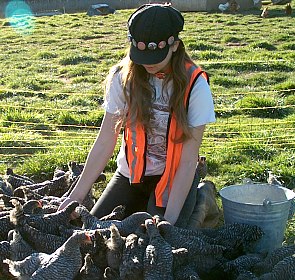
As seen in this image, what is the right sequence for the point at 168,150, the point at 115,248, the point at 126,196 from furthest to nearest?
the point at 126,196 → the point at 168,150 → the point at 115,248

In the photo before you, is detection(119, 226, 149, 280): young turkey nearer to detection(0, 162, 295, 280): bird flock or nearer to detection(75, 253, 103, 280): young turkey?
detection(0, 162, 295, 280): bird flock

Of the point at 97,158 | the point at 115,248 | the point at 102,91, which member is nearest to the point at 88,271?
the point at 115,248

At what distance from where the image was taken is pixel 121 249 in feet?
10.7

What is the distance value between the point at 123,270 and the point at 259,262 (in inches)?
30.1

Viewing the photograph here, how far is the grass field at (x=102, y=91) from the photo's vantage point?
5.74 meters

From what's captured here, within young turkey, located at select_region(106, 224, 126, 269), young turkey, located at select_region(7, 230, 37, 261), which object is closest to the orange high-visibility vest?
young turkey, located at select_region(106, 224, 126, 269)

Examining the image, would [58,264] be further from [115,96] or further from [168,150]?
[115,96]

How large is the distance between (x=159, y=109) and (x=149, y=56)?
1.44 feet

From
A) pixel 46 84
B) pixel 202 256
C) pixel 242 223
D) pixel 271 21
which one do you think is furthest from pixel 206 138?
pixel 271 21

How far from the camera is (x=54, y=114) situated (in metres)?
7.64

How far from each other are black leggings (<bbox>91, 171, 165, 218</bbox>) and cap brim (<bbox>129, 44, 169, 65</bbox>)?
2.66 feet

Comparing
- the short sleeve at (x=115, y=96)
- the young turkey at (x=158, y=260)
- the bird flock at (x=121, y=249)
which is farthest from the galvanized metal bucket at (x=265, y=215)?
the short sleeve at (x=115, y=96)

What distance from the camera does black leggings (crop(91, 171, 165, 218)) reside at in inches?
159

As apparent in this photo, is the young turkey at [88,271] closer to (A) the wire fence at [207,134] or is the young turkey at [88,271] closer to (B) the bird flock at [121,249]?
(B) the bird flock at [121,249]
